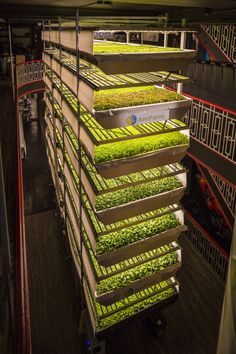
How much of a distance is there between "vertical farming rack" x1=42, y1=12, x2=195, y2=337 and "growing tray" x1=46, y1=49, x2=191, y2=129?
11 mm

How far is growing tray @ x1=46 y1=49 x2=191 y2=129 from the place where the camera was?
348cm

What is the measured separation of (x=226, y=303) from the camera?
2383 millimetres

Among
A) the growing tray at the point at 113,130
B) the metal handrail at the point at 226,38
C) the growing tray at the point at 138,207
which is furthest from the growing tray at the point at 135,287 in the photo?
the metal handrail at the point at 226,38

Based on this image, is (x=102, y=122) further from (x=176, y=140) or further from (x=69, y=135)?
(x=69, y=135)

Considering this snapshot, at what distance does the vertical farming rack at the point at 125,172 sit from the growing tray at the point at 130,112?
1 centimetres

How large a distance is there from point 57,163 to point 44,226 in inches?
75.5

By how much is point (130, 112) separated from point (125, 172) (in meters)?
0.74

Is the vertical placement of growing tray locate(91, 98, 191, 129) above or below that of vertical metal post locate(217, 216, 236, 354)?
above

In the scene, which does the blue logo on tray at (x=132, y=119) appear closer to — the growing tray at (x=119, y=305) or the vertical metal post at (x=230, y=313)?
the vertical metal post at (x=230, y=313)

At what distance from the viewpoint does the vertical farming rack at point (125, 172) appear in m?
3.54

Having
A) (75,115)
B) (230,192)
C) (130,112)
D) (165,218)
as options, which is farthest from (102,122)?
(230,192)

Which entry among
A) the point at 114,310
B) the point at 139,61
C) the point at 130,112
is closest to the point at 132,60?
the point at 139,61

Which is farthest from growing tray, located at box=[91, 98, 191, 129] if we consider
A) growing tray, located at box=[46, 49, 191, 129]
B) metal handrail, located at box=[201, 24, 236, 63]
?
metal handrail, located at box=[201, 24, 236, 63]

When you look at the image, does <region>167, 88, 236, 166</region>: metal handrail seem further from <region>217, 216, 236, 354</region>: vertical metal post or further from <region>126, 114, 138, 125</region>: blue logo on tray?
<region>217, 216, 236, 354</region>: vertical metal post
